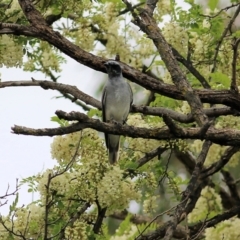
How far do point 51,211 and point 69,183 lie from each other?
0.29m

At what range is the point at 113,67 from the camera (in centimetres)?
622

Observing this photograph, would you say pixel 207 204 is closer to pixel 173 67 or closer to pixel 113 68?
pixel 113 68

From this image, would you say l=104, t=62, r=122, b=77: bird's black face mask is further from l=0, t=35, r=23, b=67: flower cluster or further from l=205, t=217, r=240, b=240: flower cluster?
l=205, t=217, r=240, b=240: flower cluster

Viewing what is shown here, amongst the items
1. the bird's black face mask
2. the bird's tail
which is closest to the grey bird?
the bird's black face mask

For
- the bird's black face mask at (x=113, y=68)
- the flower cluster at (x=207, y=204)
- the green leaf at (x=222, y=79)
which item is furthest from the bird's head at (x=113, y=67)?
the flower cluster at (x=207, y=204)

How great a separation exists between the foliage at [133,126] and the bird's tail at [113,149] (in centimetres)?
8

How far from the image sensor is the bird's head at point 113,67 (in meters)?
5.63

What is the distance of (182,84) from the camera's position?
503 centimetres

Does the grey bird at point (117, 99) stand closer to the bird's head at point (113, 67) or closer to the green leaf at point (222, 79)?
the bird's head at point (113, 67)

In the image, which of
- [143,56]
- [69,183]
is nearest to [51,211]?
[69,183]

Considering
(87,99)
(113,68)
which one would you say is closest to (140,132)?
(87,99)

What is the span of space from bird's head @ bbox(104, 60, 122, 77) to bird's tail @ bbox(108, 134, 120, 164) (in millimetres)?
564

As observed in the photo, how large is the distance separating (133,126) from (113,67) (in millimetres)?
1595

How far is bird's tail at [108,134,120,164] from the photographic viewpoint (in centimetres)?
629
